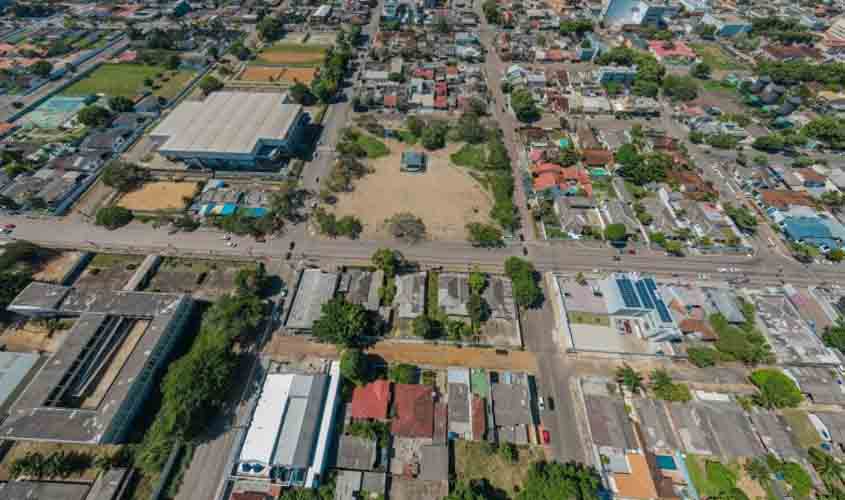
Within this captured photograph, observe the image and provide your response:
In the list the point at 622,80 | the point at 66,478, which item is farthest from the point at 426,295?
the point at 622,80

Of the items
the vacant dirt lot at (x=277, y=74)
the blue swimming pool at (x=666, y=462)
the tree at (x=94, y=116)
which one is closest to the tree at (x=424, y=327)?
the blue swimming pool at (x=666, y=462)

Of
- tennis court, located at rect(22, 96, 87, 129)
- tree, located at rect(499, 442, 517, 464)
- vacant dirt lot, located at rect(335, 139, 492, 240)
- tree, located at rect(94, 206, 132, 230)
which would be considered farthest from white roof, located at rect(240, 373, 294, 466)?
tennis court, located at rect(22, 96, 87, 129)

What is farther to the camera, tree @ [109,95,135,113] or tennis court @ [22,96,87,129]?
tree @ [109,95,135,113]

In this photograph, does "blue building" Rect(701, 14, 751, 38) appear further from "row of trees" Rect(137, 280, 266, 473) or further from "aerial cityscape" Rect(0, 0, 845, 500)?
"row of trees" Rect(137, 280, 266, 473)

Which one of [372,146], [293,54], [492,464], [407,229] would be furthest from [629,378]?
[293,54]

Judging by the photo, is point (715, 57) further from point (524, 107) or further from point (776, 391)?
point (776, 391)
